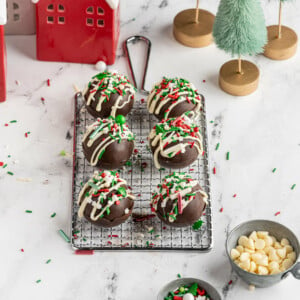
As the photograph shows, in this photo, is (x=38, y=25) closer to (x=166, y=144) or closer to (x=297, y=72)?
(x=166, y=144)

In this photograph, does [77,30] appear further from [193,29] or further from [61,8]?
[193,29]

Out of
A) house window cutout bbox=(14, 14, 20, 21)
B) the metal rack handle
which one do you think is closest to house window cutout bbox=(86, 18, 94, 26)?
the metal rack handle

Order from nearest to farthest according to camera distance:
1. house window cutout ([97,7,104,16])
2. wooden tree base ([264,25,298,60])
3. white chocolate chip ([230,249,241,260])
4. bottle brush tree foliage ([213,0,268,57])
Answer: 1. white chocolate chip ([230,249,241,260])
2. bottle brush tree foliage ([213,0,268,57])
3. house window cutout ([97,7,104,16])
4. wooden tree base ([264,25,298,60])

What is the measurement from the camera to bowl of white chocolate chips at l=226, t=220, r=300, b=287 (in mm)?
2670

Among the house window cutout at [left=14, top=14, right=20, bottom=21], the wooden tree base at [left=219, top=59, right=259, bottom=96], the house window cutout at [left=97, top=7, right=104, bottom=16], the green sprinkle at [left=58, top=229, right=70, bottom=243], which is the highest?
the house window cutout at [left=97, top=7, right=104, bottom=16]

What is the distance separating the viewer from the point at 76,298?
2.71 metres

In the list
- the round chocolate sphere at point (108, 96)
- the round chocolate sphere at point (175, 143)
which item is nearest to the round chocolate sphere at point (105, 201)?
the round chocolate sphere at point (175, 143)

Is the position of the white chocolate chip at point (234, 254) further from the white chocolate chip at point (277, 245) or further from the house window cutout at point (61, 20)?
the house window cutout at point (61, 20)

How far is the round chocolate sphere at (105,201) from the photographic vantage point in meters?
2.77

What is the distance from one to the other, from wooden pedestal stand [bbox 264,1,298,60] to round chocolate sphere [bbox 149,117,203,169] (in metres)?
0.62

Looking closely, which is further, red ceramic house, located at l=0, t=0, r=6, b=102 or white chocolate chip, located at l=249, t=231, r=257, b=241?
red ceramic house, located at l=0, t=0, r=6, b=102

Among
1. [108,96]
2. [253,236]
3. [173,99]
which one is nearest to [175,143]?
[173,99]

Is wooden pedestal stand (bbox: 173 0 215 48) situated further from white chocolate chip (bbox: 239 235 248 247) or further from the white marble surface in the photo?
white chocolate chip (bbox: 239 235 248 247)

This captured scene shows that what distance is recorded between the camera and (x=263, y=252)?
2.75 meters
